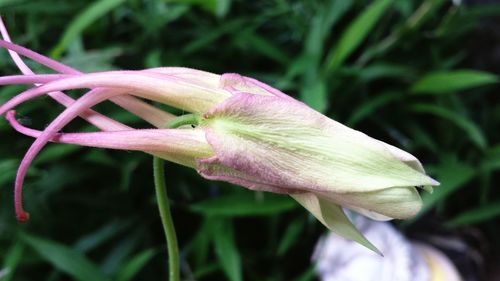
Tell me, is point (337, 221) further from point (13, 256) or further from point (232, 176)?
point (13, 256)

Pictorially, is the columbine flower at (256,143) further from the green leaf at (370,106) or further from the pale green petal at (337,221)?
the green leaf at (370,106)

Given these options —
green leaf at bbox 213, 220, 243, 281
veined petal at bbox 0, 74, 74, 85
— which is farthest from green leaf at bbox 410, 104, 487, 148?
veined petal at bbox 0, 74, 74, 85

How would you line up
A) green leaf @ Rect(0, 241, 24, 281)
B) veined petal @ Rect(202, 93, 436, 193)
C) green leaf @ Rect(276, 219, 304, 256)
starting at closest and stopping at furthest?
veined petal @ Rect(202, 93, 436, 193) < green leaf @ Rect(0, 241, 24, 281) < green leaf @ Rect(276, 219, 304, 256)

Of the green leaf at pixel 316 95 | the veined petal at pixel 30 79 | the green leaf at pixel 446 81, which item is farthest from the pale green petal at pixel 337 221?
the green leaf at pixel 446 81

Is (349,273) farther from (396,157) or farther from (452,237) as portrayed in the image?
(396,157)

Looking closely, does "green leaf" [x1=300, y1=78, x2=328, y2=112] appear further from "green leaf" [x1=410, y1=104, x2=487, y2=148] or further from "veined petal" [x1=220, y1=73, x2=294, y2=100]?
"veined petal" [x1=220, y1=73, x2=294, y2=100]

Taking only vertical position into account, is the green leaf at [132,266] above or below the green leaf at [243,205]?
below
